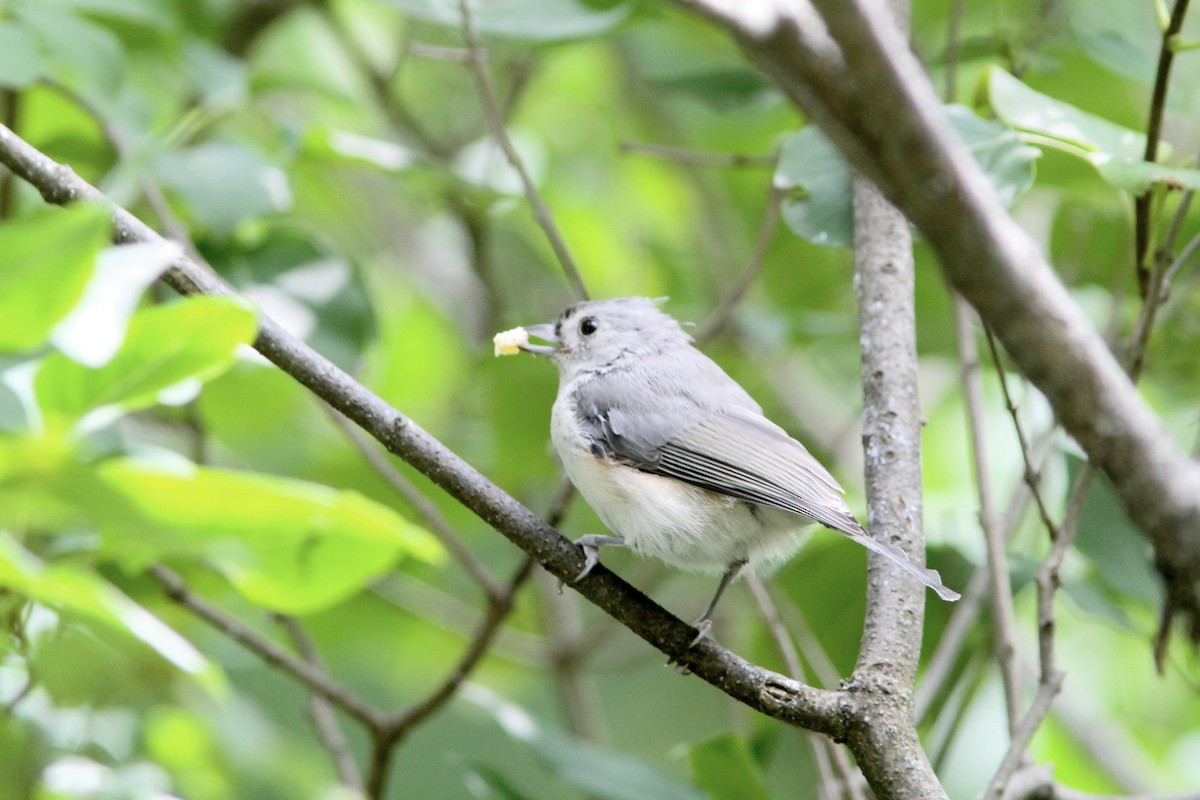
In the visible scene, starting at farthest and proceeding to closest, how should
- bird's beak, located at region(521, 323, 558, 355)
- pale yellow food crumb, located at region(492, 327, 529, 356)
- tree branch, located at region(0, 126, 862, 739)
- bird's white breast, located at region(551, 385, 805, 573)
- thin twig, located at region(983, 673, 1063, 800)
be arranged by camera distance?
bird's beak, located at region(521, 323, 558, 355)
pale yellow food crumb, located at region(492, 327, 529, 356)
bird's white breast, located at region(551, 385, 805, 573)
thin twig, located at region(983, 673, 1063, 800)
tree branch, located at region(0, 126, 862, 739)

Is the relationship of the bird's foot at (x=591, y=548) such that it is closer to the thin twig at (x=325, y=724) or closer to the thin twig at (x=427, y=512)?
the thin twig at (x=427, y=512)

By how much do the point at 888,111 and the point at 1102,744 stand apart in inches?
113

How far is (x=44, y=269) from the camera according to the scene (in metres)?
0.91

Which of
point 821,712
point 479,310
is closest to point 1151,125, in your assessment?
point 821,712

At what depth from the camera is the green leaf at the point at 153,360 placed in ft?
3.25

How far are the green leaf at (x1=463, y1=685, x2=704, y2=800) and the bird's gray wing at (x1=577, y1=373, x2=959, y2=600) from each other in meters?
0.53

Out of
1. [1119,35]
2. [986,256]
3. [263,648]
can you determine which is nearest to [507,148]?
[263,648]

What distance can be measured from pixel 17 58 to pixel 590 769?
1569mm

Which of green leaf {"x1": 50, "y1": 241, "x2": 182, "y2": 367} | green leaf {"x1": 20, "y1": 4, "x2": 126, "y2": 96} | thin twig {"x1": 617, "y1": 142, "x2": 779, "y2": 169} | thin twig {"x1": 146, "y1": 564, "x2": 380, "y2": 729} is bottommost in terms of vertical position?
thin twig {"x1": 146, "y1": 564, "x2": 380, "y2": 729}

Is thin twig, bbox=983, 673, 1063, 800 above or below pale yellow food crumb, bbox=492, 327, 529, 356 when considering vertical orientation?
above

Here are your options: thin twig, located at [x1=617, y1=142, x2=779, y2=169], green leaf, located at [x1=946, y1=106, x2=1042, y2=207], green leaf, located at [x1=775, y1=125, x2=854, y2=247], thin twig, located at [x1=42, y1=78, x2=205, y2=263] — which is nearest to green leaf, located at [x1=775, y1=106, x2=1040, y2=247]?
green leaf, located at [x1=775, y1=125, x2=854, y2=247]

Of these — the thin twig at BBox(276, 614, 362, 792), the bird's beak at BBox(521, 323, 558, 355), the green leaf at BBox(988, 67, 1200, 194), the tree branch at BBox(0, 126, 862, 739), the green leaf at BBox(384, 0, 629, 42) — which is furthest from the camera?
the bird's beak at BBox(521, 323, 558, 355)

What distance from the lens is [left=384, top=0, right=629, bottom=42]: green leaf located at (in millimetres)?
2291

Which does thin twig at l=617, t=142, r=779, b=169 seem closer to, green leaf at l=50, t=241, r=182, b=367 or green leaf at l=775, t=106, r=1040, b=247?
green leaf at l=775, t=106, r=1040, b=247
